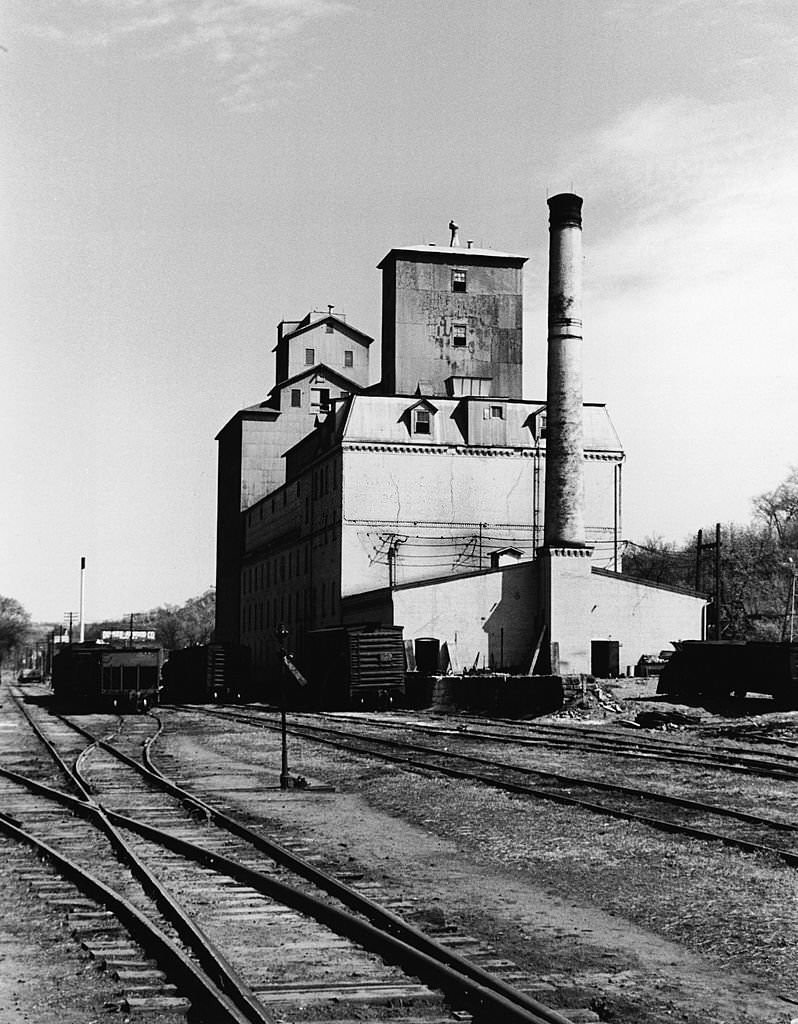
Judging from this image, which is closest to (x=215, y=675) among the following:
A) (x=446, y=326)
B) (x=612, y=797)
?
(x=446, y=326)

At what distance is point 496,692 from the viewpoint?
1626 inches

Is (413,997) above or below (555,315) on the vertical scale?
below

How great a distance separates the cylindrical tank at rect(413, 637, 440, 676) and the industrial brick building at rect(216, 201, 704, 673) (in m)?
1.05

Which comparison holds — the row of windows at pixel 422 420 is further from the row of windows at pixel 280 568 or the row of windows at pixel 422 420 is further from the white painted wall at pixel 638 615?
the white painted wall at pixel 638 615

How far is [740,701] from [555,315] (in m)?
17.7

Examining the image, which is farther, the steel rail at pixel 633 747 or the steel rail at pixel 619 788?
the steel rail at pixel 633 747

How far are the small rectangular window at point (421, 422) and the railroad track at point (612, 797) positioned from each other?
33.1 m

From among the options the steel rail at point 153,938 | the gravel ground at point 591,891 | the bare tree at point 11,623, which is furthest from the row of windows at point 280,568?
the bare tree at point 11,623

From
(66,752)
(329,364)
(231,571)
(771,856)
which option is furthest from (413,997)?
(231,571)

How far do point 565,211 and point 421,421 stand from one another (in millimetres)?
13784

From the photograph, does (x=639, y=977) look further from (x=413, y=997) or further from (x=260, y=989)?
(x=260, y=989)

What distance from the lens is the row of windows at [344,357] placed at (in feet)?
263

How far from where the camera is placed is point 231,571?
8612 centimetres

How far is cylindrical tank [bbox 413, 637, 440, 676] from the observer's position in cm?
4984
